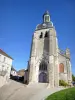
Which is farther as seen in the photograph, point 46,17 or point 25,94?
point 46,17

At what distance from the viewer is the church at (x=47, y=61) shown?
2873 cm

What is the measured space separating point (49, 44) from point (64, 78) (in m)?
10.9

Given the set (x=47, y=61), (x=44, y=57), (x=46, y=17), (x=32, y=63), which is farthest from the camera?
(x=46, y=17)

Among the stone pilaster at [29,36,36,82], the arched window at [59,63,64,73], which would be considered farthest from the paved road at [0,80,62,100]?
the arched window at [59,63,64,73]

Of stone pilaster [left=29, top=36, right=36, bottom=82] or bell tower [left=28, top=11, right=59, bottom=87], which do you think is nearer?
bell tower [left=28, top=11, right=59, bottom=87]

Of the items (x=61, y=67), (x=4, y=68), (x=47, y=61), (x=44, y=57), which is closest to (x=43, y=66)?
(x=47, y=61)

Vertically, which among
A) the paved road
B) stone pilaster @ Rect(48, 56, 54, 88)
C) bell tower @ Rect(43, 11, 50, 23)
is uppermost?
bell tower @ Rect(43, 11, 50, 23)

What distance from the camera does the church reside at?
94.3 ft

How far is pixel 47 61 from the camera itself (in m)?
30.8

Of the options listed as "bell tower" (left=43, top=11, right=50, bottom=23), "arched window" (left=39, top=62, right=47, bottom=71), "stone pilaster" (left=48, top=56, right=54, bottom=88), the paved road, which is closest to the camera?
the paved road

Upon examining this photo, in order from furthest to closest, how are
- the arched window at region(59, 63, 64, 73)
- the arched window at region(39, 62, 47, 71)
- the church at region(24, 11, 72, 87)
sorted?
the arched window at region(59, 63, 64, 73), the arched window at region(39, 62, 47, 71), the church at region(24, 11, 72, 87)

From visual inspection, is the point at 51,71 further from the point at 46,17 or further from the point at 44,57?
the point at 46,17

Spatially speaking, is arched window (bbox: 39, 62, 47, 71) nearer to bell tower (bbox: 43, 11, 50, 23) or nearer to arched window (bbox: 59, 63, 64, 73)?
arched window (bbox: 59, 63, 64, 73)

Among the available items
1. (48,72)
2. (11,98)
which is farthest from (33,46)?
(11,98)
